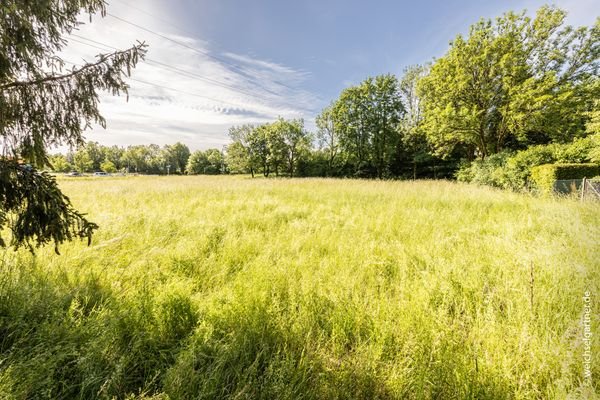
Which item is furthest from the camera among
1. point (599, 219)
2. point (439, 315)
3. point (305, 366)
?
point (599, 219)

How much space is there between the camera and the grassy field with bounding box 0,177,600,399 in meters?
1.41

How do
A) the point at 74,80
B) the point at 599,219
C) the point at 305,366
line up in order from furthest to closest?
1. the point at 599,219
2. the point at 74,80
3. the point at 305,366

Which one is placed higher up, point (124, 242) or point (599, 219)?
point (599, 219)

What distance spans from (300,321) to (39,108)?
3.24 m

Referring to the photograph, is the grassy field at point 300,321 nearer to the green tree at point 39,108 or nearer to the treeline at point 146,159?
the green tree at point 39,108

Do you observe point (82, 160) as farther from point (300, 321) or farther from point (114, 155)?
point (114, 155)

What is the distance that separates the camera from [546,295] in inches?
80.0

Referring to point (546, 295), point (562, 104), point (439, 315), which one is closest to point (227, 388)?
point (439, 315)

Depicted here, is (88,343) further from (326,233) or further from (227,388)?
(326,233)

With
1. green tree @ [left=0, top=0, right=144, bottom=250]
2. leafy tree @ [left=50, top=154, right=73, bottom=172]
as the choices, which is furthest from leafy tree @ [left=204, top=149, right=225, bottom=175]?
green tree @ [left=0, top=0, right=144, bottom=250]

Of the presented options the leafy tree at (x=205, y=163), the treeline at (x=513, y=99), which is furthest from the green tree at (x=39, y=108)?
the leafy tree at (x=205, y=163)

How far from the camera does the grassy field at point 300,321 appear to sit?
1.41 metres

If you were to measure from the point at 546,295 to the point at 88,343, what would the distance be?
3.95 meters

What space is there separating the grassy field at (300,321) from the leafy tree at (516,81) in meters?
14.7
